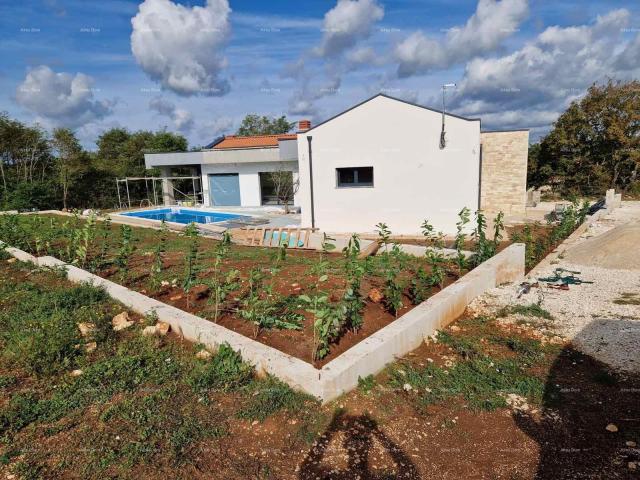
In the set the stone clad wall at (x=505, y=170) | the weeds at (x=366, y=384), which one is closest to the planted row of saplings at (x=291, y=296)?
the weeds at (x=366, y=384)

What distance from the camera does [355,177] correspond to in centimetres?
1360

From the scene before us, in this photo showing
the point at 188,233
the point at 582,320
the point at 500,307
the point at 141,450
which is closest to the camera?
the point at 141,450

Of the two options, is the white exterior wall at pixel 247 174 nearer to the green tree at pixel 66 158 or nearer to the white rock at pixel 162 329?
the green tree at pixel 66 158

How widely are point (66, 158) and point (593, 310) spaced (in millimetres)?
24814

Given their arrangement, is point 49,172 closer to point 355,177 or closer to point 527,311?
point 355,177

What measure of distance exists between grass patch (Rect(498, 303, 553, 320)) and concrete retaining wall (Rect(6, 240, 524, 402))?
509mm

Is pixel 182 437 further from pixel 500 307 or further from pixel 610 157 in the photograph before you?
pixel 610 157

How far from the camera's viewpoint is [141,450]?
8.48ft

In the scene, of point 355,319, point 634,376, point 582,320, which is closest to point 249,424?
point 355,319

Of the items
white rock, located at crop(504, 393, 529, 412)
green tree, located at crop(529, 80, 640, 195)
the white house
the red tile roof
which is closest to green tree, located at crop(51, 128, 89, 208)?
the white house

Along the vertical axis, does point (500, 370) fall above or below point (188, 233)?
below

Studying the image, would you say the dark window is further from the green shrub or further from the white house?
the green shrub

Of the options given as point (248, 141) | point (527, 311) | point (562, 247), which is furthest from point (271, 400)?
point (248, 141)

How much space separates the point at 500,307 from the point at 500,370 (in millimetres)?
2028
